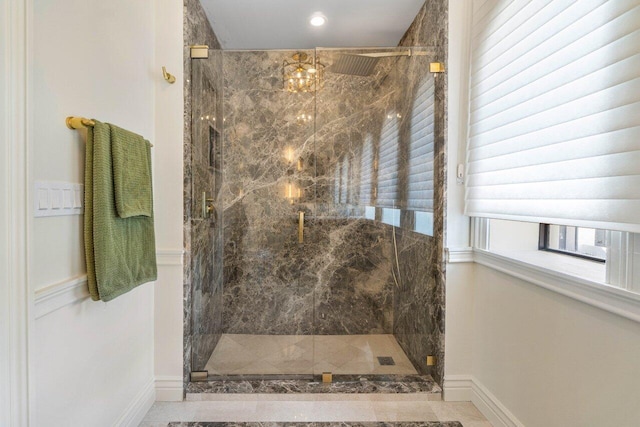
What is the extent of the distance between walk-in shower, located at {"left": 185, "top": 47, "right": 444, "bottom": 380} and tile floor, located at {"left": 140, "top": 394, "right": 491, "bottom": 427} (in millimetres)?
184

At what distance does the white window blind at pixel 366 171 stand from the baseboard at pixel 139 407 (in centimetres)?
180

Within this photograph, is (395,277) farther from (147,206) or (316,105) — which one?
(147,206)

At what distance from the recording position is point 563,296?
126cm

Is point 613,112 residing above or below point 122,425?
above

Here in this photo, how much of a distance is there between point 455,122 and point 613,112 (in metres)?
0.94

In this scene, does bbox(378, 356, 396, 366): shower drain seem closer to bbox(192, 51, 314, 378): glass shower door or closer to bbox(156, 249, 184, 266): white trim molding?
bbox(192, 51, 314, 378): glass shower door

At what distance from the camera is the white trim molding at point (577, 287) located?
988 mm

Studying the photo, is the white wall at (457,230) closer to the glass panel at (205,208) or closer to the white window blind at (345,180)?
the white window blind at (345,180)

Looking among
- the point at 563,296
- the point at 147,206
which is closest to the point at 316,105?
the point at 147,206

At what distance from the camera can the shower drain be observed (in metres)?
2.12

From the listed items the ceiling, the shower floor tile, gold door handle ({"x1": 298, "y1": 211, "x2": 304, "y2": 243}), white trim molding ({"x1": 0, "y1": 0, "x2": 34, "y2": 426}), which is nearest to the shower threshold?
the shower floor tile

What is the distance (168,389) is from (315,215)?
1468 mm

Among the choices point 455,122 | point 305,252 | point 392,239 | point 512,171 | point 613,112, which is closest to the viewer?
point 613,112

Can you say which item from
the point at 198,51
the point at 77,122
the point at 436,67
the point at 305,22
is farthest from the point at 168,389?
the point at 305,22
